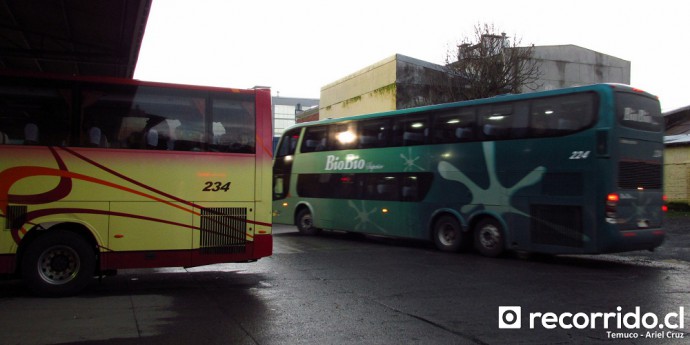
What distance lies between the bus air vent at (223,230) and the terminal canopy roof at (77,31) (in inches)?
186

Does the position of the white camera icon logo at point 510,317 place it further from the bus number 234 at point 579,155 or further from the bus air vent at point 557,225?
the bus number 234 at point 579,155

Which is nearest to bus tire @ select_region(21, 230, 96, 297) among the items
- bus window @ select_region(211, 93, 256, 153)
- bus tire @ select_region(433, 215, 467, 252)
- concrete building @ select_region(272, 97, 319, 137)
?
bus window @ select_region(211, 93, 256, 153)

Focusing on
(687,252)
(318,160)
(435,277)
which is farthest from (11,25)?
(687,252)

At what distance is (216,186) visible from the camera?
8992 mm

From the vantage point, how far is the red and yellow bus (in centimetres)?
801

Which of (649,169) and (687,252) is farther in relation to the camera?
(687,252)

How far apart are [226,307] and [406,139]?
8.56 metres

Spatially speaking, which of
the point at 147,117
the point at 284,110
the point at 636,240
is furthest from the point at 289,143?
the point at 284,110

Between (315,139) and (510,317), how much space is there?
1167 centimetres

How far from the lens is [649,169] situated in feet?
38.2

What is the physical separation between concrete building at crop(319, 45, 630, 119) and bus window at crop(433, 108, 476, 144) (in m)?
15.7

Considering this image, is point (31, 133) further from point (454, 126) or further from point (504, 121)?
point (504, 121)

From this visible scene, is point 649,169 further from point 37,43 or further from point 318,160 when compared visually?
point 37,43

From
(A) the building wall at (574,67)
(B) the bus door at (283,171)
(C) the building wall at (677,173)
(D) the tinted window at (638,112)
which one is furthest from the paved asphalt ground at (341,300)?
(A) the building wall at (574,67)
